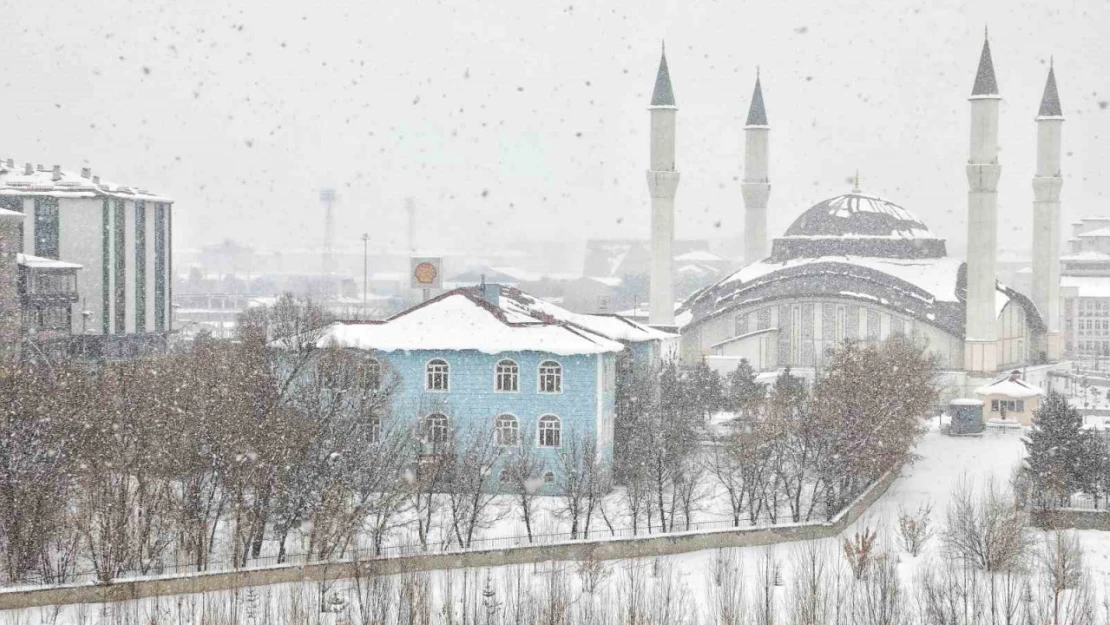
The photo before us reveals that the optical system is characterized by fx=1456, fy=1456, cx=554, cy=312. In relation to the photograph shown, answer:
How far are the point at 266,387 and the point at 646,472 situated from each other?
775cm

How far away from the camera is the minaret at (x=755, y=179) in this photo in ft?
219

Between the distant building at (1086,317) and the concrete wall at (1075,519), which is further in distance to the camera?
the distant building at (1086,317)

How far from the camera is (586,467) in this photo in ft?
93.8

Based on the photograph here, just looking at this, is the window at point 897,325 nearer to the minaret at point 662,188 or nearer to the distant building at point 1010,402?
the minaret at point 662,188

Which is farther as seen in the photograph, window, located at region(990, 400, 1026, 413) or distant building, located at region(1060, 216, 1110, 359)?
distant building, located at region(1060, 216, 1110, 359)

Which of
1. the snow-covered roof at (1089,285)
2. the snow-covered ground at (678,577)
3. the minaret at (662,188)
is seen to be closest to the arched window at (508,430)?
the snow-covered ground at (678,577)

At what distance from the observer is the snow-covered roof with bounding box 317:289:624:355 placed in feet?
102

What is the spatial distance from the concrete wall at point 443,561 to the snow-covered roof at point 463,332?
258 inches

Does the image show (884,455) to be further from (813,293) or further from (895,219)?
(895,219)

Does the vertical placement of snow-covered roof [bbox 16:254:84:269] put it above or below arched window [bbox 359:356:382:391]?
above

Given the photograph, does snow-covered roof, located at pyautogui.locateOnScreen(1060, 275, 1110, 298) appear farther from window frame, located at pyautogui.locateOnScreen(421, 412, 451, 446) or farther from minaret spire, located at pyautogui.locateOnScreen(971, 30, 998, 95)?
window frame, located at pyautogui.locateOnScreen(421, 412, 451, 446)

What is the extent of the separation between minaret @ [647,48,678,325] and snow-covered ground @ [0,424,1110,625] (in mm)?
23049

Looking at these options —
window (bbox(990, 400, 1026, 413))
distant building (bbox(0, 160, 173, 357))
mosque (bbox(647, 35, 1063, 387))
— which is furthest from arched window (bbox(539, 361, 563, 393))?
distant building (bbox(0, 160, 173, 357))

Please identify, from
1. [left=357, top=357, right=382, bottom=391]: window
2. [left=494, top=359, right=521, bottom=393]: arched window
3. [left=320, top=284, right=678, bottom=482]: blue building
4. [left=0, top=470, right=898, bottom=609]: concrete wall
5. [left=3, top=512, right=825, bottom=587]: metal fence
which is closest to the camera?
[left=0, top=470, right=898, bottom=609]: concrete wall
